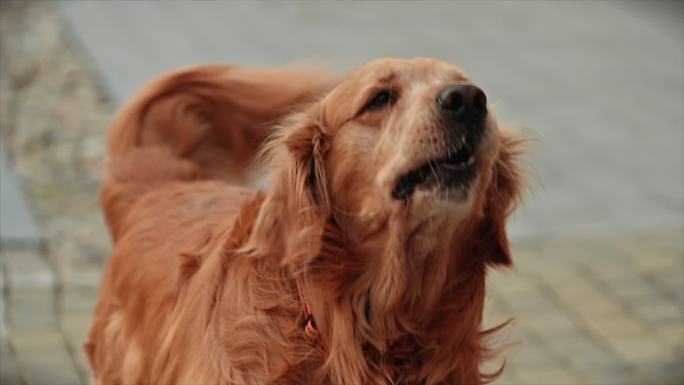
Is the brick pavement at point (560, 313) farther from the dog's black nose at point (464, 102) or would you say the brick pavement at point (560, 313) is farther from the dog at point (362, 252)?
the dog's black nose at point (464, 102)

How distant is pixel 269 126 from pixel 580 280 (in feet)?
7.09

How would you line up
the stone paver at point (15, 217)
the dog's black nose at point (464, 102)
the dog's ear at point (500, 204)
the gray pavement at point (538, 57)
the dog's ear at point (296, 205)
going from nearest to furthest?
the dog's black nose at point (464, 102) → the dog's ear at point (296, 205) → the dog's ear at point (500, 204) → the stone paver at point (15, 217) → the gray pavement at point (538, 57)

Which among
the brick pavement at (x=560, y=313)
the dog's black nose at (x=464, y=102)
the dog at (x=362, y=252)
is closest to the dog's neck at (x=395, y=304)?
the dog at (x=362, y=252)

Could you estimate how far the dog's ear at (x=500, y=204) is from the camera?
3.67 metres

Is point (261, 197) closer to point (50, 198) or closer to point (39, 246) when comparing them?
point (39, 246)

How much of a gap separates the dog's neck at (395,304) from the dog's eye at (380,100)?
369 millimetres

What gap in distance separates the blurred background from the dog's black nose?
53 cm

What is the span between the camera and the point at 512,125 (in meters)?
3.87

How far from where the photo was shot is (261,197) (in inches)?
148

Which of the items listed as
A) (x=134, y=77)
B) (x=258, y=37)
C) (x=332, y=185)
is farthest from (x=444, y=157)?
(x=258, y=37)

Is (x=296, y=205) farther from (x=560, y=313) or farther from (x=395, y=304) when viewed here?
(x=560, y=313)

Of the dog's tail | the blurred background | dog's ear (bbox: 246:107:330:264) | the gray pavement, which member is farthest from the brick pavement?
dog's ear (bbox: 246:107:330:264)

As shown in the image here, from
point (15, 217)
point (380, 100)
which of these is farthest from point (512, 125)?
point (15, 217)

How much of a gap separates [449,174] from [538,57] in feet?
20.1
